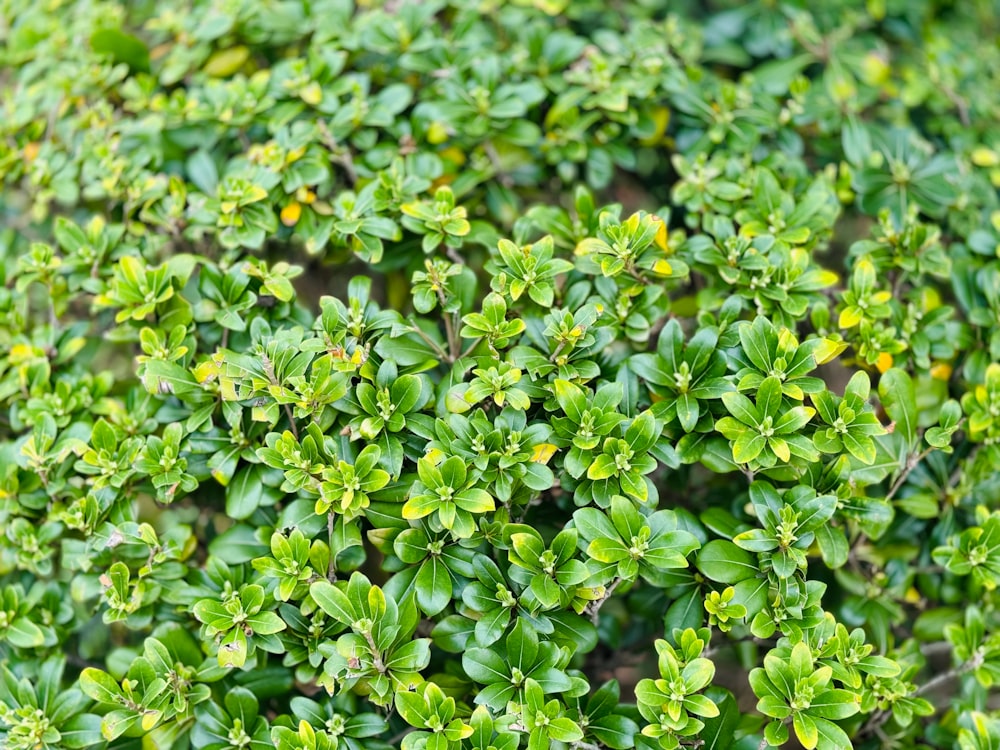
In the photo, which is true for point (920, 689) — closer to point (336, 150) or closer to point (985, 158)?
point (985, 158)

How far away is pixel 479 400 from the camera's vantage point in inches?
70.2

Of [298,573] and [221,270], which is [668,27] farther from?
[298,573]

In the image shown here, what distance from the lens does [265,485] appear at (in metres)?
1.93

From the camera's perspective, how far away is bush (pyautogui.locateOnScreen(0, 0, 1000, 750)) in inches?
68.9

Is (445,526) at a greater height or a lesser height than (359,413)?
lesser

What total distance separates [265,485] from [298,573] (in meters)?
0.26

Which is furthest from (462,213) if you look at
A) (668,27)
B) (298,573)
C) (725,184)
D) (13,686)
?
(13,686)

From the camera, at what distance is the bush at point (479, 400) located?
1.75 metres

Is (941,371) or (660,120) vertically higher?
(660,120)

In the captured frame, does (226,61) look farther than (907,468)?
Yes

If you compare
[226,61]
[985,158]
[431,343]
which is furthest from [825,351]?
[226,61]

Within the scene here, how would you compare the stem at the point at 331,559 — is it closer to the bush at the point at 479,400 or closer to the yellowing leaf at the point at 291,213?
the bush at the point at 479,400

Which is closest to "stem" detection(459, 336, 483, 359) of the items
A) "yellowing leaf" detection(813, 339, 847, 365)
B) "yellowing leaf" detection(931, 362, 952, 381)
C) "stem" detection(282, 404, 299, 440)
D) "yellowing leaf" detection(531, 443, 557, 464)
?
"yellowing leaf" detection(531, 443, 557, 464)

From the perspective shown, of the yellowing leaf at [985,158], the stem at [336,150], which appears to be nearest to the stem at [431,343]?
the stem at [336,150]
